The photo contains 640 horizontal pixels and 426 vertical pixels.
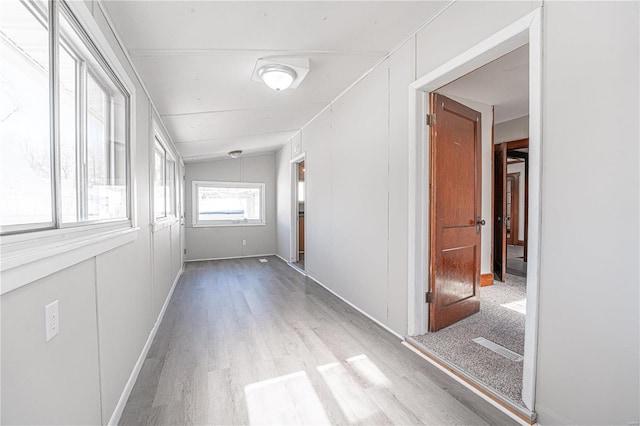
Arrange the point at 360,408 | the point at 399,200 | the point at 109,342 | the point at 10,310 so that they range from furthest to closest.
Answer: the point at 399,200 < the point at 360,408 < the point at 109,342 < the point at 10,310

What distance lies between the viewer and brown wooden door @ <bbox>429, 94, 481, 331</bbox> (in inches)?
92.9

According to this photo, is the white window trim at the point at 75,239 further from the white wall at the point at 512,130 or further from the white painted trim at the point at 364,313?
the white wall at the point at 512,130

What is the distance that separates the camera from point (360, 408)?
1.60 m

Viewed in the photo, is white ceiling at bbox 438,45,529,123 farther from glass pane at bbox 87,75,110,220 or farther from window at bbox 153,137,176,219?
window at bbox 153,137,176,219

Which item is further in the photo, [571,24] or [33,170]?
[571,24]

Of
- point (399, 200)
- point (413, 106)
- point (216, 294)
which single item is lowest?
point (216, 294)

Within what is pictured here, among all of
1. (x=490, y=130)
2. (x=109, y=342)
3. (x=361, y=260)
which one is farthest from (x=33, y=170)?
(x=490, y=130)

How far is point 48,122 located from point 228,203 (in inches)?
218

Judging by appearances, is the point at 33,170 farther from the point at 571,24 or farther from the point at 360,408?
the point at 571,24

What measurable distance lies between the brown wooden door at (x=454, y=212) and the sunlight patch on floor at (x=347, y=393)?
3.08ft

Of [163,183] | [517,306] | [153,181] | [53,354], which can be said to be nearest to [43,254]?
[53,354]

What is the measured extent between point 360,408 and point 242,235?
5.38 metres

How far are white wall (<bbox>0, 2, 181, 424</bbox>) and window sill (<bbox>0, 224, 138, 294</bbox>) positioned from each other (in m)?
0.04

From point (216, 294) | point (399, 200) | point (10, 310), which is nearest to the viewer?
point (10, 310)
